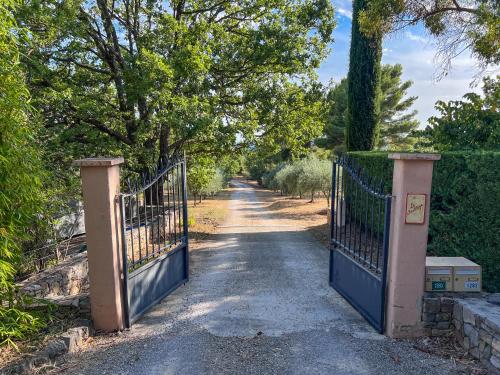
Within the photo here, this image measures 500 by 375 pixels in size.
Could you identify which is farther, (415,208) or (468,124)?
(468,124)

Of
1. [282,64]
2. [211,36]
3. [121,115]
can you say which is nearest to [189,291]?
[121,115]

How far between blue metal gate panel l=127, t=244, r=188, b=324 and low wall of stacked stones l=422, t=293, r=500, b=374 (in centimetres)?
367

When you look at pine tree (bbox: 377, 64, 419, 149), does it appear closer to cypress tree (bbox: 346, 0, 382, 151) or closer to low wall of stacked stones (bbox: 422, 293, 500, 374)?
cypress tree (bbox: 346, 0, 382, 151)

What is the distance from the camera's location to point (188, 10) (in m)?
10.8

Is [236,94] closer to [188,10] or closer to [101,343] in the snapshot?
[188,10]

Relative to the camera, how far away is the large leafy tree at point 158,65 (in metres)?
8.11

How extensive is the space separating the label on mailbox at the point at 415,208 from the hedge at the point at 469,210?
6.25 feet

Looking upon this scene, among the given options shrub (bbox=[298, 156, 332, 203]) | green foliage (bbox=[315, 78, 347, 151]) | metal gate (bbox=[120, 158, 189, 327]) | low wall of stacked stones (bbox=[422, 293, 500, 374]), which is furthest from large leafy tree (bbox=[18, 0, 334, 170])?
green foliage (bbox=[315, 78, 347, 151])

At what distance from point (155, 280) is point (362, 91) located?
9557 millimetres

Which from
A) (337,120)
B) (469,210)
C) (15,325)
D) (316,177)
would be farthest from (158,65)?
(337,120)

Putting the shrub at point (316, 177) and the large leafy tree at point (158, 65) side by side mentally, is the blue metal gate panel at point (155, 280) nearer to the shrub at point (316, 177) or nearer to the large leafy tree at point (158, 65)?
the large leafy tree at point (158, 65)

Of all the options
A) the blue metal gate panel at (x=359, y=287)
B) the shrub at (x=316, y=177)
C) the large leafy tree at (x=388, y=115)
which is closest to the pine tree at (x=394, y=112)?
the large leafy tree at (x=388, y=115)

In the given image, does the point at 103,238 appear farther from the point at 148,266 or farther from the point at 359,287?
the point at 359,287

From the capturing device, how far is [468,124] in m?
7.30
